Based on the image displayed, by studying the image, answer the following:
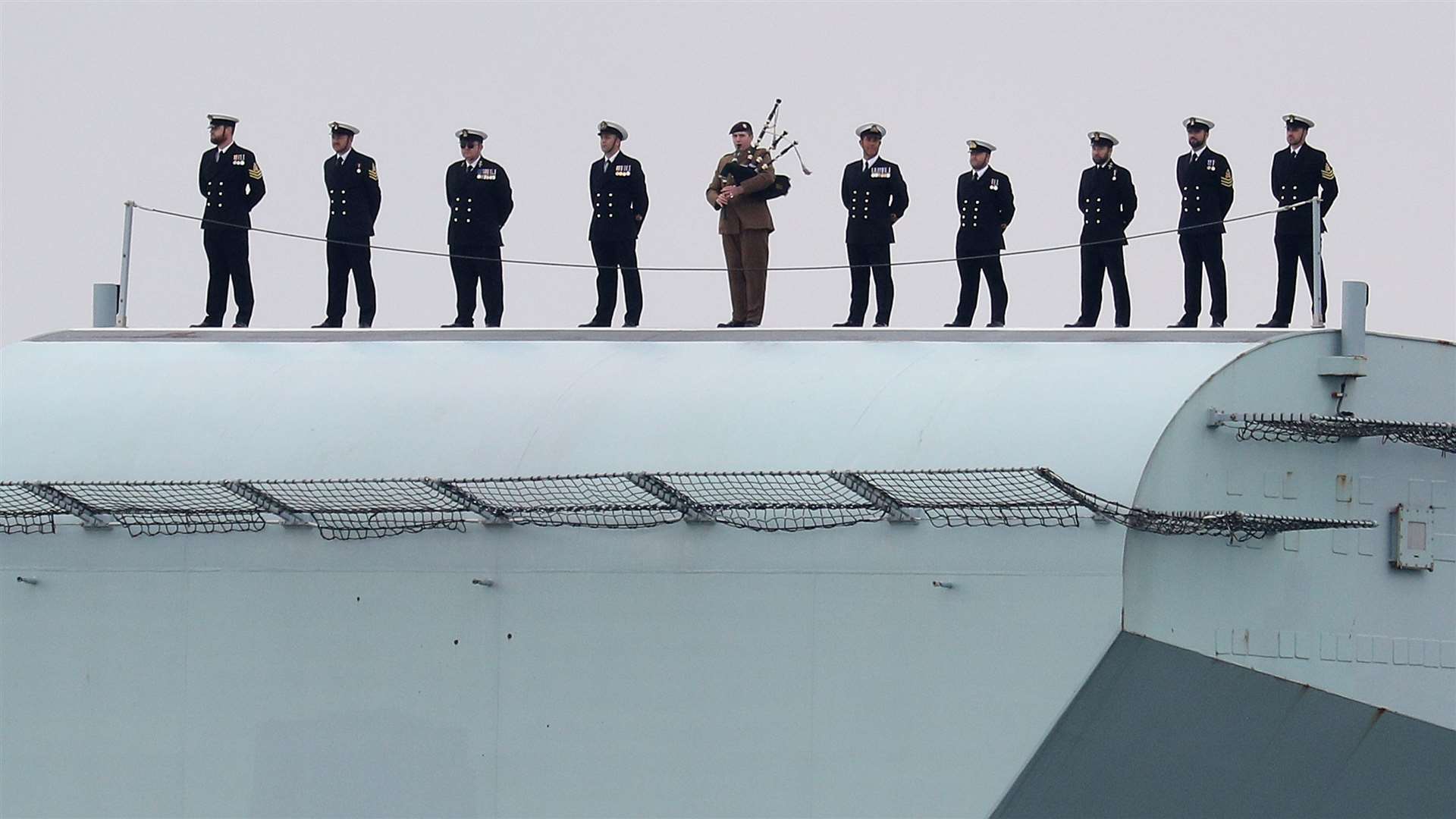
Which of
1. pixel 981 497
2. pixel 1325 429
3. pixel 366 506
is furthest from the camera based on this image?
pixel 366 506

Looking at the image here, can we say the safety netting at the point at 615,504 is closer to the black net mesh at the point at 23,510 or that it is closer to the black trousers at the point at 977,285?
the black net mesh at the point at 23,510

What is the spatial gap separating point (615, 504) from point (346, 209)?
6610 mm

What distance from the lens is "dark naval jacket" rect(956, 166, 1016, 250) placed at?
21578 mm

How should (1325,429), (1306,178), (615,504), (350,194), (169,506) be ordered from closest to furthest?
(1325,429), (615,504), (169,506), (1306,178), (350,194)

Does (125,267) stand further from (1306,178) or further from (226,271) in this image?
(1306,178)

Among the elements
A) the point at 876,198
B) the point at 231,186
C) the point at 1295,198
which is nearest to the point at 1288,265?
the point at 1295,198

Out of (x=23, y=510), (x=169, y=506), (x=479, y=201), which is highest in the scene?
(x=479, y=201)

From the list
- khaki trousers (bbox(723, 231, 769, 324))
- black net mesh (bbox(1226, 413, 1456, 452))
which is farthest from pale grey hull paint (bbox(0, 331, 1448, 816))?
khaki trousers (bbox(723, 231, 769, 324))

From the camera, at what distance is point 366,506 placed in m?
19.0

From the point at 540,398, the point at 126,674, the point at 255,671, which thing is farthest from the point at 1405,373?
the point at 126,674

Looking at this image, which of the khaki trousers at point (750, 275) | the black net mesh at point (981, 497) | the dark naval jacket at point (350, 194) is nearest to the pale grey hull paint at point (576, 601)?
the black net mesh at point (981, 497)

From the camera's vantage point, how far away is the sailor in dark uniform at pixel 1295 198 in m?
20.4

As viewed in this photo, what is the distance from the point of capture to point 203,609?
19.6 metres

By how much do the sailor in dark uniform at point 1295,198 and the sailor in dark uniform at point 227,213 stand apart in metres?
10.4
